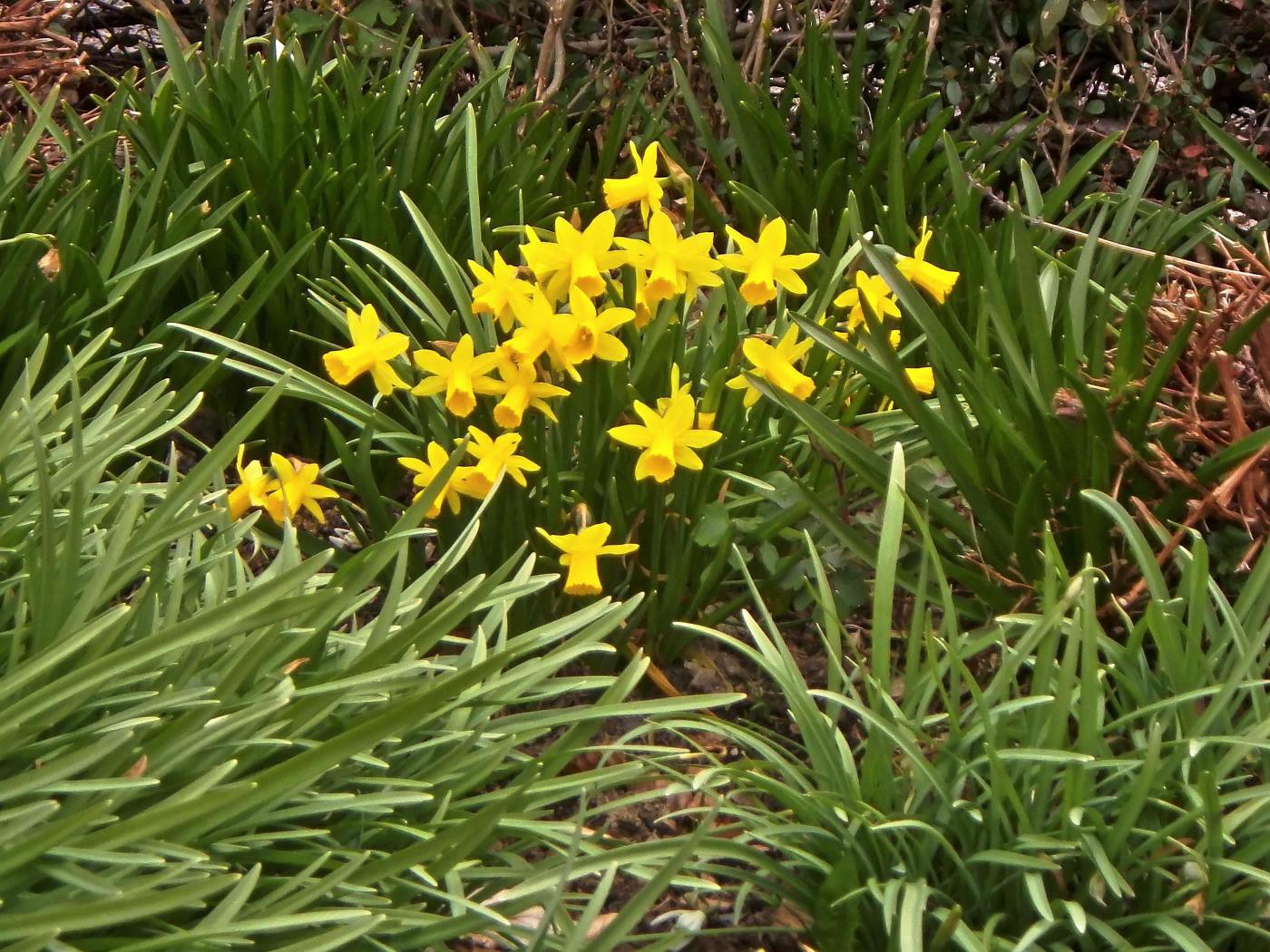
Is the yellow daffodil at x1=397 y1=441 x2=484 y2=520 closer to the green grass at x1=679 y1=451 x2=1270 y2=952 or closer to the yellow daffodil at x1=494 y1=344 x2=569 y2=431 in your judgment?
the yellow daffodil at x1=494 y1=344 x2=569 y2=431

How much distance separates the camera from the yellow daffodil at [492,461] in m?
2.06

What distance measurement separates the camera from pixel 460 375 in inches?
82.4

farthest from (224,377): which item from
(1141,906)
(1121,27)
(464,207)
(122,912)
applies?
(1121,27)

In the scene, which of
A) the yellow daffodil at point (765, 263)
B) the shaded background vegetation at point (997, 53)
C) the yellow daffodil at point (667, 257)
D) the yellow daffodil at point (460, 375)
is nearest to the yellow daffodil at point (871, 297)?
the yellow daffodil at point (765, 263)

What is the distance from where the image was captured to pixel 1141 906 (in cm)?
166

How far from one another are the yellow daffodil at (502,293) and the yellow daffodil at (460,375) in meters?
0.06

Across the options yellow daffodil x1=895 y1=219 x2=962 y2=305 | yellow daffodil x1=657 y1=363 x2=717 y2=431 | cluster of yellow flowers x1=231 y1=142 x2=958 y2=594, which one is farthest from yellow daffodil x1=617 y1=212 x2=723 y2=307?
yellow daffodil x1=895 y1=219 x2=962 y2=305

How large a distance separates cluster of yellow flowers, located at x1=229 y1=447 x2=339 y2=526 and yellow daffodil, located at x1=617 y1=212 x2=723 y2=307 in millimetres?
588

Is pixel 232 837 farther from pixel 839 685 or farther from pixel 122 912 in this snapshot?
pixel 839 685

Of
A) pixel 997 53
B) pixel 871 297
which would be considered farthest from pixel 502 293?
pixel 997 53

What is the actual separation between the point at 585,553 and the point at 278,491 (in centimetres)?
50

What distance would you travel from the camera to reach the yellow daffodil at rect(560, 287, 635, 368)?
6.67ft

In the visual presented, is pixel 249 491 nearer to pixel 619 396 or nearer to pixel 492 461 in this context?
pixel 492 461

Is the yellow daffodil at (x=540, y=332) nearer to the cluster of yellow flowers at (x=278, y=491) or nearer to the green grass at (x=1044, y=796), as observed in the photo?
the cluster of yellow flowers at (x=278, y=491)
